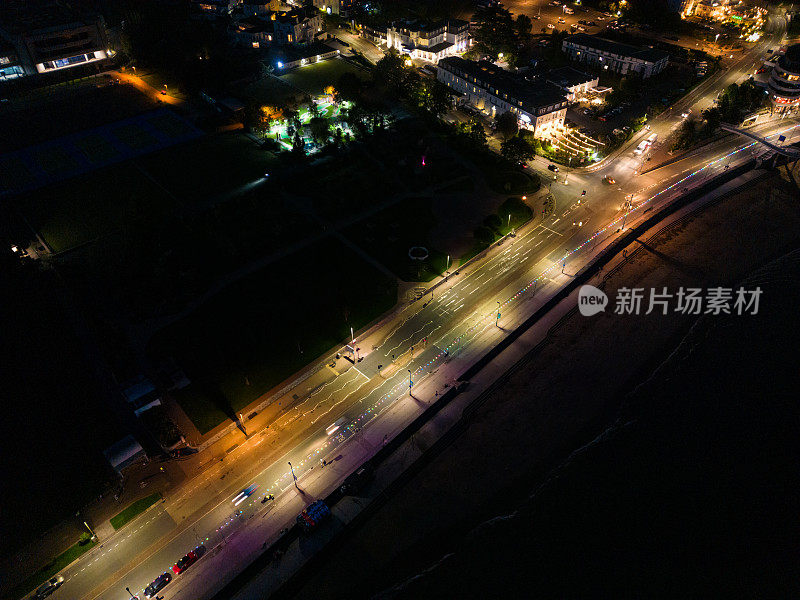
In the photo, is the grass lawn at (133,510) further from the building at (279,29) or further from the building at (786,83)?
the building at (786,83)

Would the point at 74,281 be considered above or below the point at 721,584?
above

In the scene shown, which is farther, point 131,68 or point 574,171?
point 131,68

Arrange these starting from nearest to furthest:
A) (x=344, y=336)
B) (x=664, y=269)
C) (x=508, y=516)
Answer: (x=508, y=516), (x=344, y=336), (x=664, y=269)

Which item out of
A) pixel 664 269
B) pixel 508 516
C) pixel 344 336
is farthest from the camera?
pixel 664 269

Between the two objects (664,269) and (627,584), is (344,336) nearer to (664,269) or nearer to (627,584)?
(627,584)

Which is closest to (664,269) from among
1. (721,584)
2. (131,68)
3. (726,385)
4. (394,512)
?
(726,385)

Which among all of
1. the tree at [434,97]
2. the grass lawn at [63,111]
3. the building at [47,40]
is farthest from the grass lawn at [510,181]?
the building at [47,40]

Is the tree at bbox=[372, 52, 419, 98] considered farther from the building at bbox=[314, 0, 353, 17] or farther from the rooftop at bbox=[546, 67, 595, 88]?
the building at bbox=[314, 0, 353, 17]

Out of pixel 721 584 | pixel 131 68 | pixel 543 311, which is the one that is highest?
pixel 131 68
